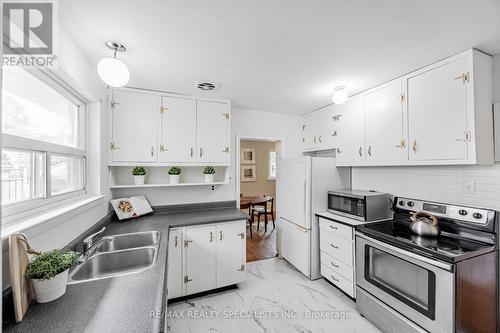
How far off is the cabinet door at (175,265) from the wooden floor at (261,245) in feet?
4.30

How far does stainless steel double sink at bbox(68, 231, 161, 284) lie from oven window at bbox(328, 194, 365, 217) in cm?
204

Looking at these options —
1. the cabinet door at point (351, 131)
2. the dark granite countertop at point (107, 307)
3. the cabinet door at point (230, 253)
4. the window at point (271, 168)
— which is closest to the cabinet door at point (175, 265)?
the cabinet door at point (230, 253)

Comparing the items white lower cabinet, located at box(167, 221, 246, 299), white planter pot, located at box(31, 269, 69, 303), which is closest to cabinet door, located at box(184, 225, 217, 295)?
white lower cabinet, located at box(167, 221, 246, 299)

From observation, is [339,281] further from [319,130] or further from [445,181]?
[319,130]

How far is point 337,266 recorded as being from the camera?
2.42 metres

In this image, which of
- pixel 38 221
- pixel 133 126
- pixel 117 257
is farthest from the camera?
pixel 133 126

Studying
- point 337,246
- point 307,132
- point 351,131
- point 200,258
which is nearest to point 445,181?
point 351,131

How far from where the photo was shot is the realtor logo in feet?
3.31

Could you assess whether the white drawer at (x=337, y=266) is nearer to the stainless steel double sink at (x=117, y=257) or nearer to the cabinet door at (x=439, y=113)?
the cabinet door at (x=439, y=113)

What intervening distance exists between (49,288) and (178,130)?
1.90m

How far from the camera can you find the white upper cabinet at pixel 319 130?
3.03m

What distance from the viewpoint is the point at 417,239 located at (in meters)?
1.77

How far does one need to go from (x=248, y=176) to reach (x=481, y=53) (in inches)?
188

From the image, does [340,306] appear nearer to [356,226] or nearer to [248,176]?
[356,226]
